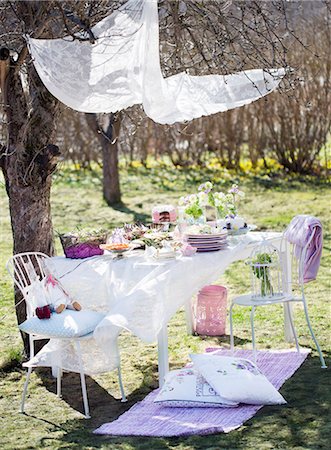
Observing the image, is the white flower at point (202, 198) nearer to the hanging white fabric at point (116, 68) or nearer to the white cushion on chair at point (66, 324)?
the hanging white fabric at point (116, 68)

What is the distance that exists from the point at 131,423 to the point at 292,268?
174cm

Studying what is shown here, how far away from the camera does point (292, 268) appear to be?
19.5 ft

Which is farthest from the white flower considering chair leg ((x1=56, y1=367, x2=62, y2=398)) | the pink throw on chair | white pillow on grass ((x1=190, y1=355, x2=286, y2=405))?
chair leg ((x1=56, y1=367, x2=62, y2=398))

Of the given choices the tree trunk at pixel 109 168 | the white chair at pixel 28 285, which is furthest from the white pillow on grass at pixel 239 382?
the tree trunk at pixel 109 168

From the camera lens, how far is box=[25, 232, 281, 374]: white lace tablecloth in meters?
4.86

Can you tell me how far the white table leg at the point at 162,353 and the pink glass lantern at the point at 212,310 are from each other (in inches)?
45.5

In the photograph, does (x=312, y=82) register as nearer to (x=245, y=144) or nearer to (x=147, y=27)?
(x=245, y=144)

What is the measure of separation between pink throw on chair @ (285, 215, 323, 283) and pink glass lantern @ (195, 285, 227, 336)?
0.74 m

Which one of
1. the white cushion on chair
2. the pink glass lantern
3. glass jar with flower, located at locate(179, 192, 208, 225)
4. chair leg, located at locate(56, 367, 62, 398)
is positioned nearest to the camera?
the white cushion on chair

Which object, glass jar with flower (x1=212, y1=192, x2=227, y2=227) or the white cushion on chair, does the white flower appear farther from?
the white cushion on chair

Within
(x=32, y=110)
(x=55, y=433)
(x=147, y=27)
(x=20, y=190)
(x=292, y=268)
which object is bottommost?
(x=55, y=433)

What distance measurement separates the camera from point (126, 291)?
200 inches

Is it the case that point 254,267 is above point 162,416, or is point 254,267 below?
above

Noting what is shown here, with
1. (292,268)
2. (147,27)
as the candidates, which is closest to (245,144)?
(292,268)
